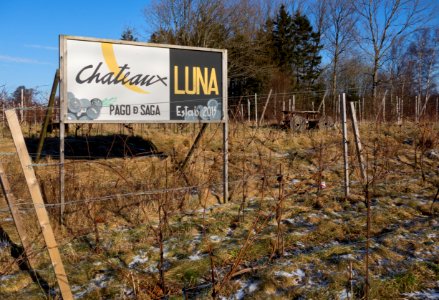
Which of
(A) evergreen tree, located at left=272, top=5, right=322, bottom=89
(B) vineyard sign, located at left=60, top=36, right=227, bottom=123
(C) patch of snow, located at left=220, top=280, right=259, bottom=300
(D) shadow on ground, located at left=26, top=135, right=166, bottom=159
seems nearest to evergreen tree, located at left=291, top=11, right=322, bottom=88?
(A) evergreen tree, located at left=272, top=5, right=322, bottom=89

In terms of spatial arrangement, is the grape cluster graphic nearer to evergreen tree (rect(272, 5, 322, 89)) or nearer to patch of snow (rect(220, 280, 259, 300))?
patch of snow (rect(220, 280, 259, 300))

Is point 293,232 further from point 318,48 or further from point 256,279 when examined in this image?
point 318,48

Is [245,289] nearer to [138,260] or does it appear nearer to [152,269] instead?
[152,269]

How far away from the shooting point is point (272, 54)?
34812mm

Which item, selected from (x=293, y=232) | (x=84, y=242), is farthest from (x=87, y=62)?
(x=293, y=232)

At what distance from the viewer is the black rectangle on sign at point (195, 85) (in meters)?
6.32

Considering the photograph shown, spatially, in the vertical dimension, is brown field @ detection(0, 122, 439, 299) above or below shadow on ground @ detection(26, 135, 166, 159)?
below

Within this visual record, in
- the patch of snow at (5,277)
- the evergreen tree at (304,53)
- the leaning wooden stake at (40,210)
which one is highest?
the evergreen tree at (304,53)

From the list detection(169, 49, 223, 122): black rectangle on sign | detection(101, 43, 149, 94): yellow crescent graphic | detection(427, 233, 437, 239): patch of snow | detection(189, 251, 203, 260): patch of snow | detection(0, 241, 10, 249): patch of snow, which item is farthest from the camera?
detection(169, 49, 223, 122): black rectangle on sign

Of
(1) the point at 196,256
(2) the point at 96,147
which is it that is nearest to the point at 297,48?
(2) the point at 96,147

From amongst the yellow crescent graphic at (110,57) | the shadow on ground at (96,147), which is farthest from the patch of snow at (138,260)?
the shadow on ground at (96,147)

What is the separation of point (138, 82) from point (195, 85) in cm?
96

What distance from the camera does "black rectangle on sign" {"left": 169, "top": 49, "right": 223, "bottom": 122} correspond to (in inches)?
249

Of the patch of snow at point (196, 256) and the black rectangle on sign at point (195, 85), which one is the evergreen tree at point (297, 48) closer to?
the black rectangle on sign at point (195, 85)
